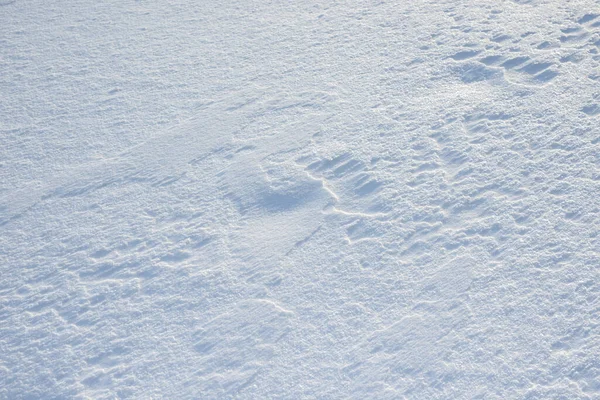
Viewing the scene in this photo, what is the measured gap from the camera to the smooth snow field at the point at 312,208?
5.15 ft

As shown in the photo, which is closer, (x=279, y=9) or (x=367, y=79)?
(x=367, y=79)

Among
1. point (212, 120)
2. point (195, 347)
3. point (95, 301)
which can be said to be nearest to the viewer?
point (195, 347)

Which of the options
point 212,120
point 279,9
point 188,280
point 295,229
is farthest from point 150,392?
point 279,9

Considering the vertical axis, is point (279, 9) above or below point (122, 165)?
above

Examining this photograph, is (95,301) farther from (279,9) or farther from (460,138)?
(279,9)

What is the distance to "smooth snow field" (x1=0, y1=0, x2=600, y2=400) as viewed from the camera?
1.57 metres

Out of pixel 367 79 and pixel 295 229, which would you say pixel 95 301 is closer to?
pixel 295 229

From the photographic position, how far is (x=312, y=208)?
2.02 m

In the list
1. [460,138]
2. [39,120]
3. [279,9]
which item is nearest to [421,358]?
[460,138]

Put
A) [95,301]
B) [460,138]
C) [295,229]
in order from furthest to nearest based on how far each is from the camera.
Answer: [460,138]
[295,229]
[95,301]

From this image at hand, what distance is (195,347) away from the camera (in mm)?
1645

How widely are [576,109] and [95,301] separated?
1.83 metres

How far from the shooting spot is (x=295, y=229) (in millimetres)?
1954

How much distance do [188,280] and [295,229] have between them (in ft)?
1.28
